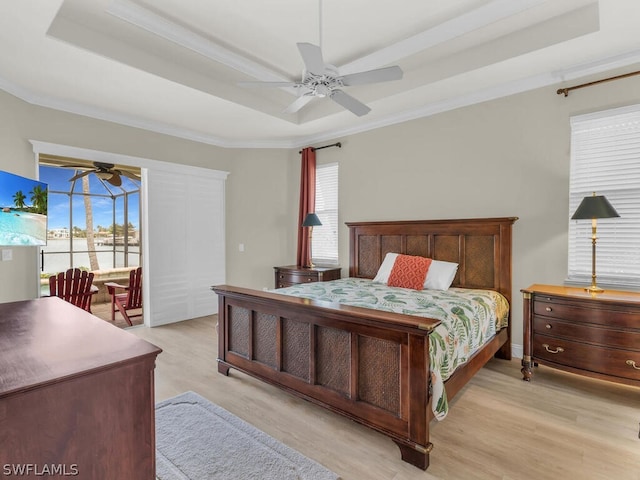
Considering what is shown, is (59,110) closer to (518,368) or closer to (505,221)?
(505,221)

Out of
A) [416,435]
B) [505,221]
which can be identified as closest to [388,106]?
[505,221]

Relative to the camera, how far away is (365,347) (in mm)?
2092

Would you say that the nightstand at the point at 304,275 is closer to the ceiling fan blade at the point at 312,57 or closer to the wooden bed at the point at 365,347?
the wooden bed at the point at 365,347

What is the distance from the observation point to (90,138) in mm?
3932

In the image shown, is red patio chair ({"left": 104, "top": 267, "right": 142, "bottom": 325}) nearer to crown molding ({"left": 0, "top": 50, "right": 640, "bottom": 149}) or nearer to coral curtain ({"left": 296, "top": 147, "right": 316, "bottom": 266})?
crown molding ({"left": 0, "top": 50, "right": 640, "bottom": 149})

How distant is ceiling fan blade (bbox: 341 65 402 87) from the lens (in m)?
2.33

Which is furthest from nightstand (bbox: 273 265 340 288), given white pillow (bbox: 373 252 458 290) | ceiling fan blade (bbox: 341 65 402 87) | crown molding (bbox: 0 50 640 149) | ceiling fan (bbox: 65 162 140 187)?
ceiling fan (bbox: 65 162 140 187)

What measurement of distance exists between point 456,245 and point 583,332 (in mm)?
1345

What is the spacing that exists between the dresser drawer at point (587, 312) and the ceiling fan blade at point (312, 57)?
254cm

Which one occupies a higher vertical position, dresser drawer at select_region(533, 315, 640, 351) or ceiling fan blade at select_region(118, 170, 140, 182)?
ceiling fan blade at select_region(118, 170, 140, 182)

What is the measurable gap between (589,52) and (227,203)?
4.60 meters

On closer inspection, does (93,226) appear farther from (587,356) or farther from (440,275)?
(587,356)

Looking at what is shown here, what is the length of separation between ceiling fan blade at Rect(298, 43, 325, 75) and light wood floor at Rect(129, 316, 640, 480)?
2.41 meters

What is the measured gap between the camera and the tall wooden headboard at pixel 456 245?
132 inches
